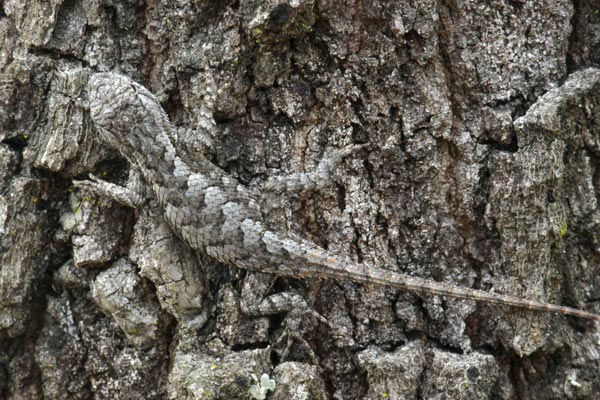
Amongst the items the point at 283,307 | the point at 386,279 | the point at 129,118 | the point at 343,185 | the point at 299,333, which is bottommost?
the point at 299,333

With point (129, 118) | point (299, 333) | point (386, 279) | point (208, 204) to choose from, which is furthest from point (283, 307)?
point (129, 118)

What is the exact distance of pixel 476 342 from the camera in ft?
12.8

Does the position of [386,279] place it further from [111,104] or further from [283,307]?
[111,104]

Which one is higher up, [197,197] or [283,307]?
[197,197]

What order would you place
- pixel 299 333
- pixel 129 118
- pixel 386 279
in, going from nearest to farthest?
pixel 386 279 < pixel 299 333 < pixel 129 118

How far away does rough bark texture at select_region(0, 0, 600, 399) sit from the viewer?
371 cm

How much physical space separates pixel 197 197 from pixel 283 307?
1.03 metres

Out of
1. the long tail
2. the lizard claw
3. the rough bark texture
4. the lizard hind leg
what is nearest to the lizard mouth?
the rough bark texture

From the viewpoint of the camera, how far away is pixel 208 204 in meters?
4.20

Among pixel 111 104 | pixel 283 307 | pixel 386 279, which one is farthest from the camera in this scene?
pixel 111 104

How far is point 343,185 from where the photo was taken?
389 cm

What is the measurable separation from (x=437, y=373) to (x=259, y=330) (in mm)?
1194

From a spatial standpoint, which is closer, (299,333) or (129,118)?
(299,333)

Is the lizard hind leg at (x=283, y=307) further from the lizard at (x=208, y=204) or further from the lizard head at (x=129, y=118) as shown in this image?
the lizard head at (x=129, y=118)
